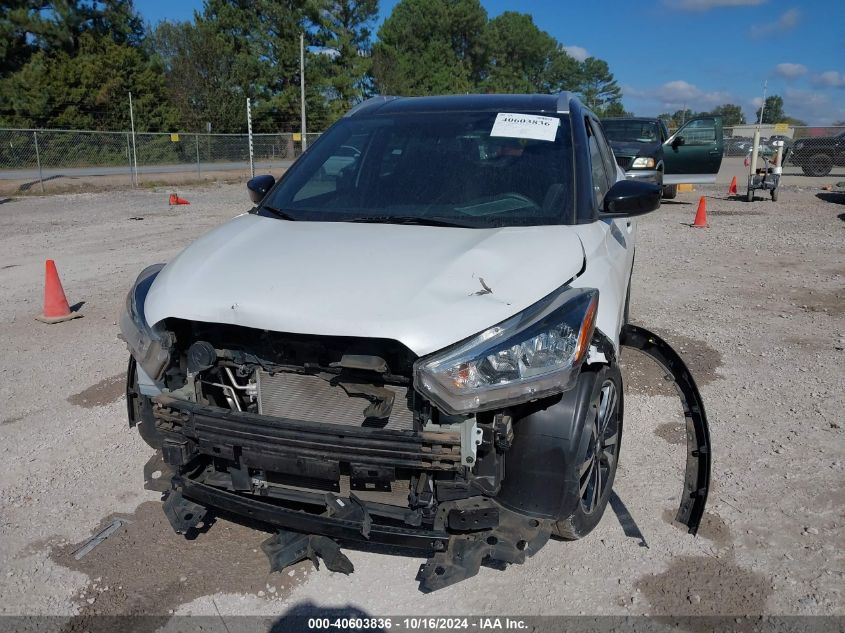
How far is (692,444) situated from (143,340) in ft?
7.83

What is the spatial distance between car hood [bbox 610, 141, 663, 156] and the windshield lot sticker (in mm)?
11328

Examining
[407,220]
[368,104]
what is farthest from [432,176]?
[368,104]

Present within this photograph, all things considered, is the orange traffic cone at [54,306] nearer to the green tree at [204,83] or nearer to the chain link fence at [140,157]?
the chain link fence at [140,157]

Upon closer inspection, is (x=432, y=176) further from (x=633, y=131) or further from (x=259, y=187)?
(x=633, y=131)

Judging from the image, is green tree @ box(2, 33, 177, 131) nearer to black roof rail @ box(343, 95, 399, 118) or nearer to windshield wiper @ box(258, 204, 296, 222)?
black roof rail @ box(343, 95, 399, 118)

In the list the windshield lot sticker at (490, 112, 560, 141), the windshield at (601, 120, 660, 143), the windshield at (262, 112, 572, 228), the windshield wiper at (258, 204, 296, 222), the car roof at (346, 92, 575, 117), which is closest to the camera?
the windshield at (262, 112, 572, 228)

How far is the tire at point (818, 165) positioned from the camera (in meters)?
22.4

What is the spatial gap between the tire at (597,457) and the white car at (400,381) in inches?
0.5

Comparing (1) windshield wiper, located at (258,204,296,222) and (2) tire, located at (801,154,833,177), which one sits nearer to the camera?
(1) windshield wiper, located at (258,204,296,222)

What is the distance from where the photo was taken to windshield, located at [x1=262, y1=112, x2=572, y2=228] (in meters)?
3.25

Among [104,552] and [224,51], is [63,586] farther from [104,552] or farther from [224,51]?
[224,51]

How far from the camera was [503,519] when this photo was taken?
242 centimetres

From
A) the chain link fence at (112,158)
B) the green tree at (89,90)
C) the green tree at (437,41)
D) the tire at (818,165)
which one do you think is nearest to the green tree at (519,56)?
the green tree at (437,41)

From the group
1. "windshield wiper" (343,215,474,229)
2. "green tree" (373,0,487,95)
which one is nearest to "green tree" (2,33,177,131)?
"green tree" (373,0,487,95)
